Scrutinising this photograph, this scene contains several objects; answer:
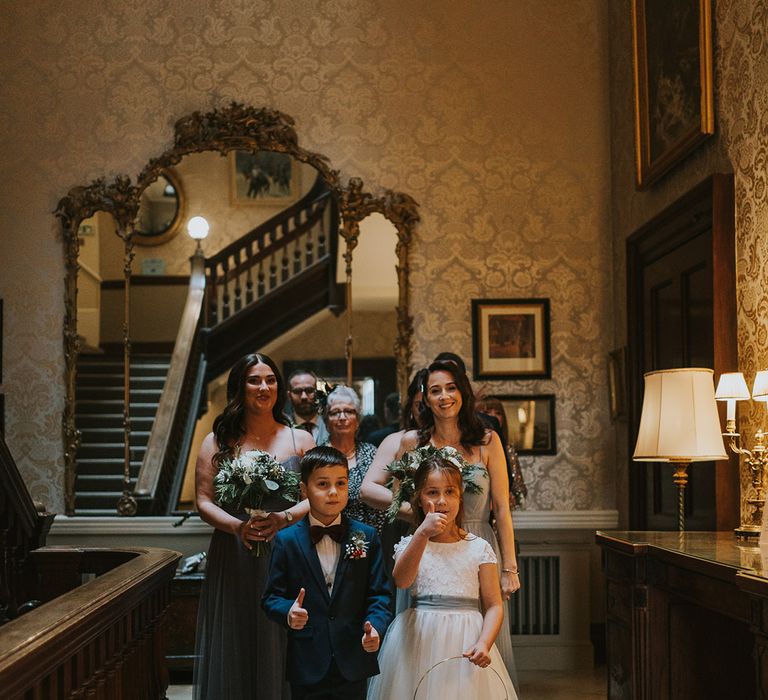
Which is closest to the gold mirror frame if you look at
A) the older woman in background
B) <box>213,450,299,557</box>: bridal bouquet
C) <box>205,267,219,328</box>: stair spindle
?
<box>205,267,219,328</box>: stair spindle

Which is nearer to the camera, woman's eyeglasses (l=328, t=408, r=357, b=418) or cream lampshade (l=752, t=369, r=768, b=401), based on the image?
cream lampshade (l=752, t=369, r=768, b=401)

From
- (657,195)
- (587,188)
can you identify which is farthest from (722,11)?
(587,188)

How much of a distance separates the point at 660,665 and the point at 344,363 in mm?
3032

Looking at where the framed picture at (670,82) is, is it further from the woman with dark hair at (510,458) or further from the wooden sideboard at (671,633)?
the wooden sideboard at (671,633)

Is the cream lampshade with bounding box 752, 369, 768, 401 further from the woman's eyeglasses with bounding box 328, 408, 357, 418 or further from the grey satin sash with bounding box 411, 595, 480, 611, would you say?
the woman's eyeglasses with bounding box 328, 408, 357, 418

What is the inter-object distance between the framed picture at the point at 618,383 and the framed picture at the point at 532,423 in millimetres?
365

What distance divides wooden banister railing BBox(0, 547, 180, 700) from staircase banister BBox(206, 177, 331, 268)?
2.57m

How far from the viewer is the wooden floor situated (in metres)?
5.52

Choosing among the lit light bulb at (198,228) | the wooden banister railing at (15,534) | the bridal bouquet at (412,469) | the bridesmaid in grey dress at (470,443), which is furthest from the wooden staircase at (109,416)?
the bridal bouquet at (412,469)

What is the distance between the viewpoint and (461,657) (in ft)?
11.0

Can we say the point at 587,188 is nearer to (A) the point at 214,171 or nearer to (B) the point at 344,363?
(B) the point at 344,363

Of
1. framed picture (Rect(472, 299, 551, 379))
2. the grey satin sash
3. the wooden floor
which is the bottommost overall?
the wooden floor

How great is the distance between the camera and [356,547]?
3.30 m

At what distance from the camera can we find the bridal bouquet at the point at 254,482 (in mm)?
3807
